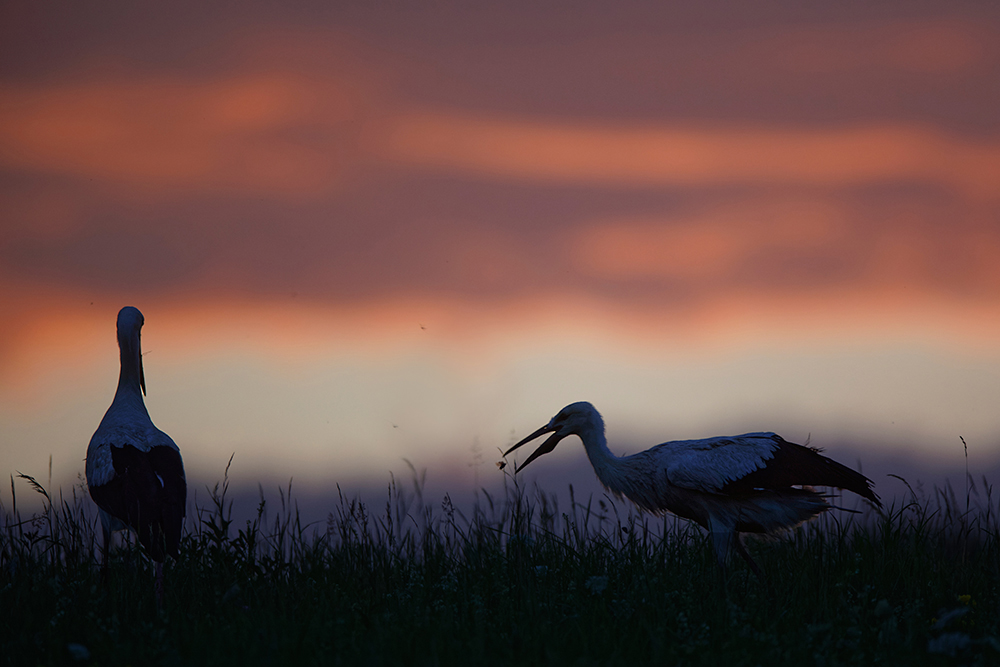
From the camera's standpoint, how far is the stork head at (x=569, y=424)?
821 centimetres

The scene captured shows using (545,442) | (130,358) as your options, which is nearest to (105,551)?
(130,358)

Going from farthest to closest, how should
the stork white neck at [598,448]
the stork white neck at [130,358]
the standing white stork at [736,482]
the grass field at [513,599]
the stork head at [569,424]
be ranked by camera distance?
the stork head at [569,424], the stork white neck at [598,448], the stork white neck at [130,358], the standing white stork at [736,482], the grass field at [513,599]

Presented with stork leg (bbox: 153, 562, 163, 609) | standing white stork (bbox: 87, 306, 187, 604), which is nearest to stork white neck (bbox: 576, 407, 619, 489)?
standing white stork (bbox: 87, 306, 187, 604)

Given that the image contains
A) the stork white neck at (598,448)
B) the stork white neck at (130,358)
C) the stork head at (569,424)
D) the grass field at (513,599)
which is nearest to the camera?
the grass field at (513,599)

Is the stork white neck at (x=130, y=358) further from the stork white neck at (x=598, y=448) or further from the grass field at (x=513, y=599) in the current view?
the stork white neck at (x=598, y=448)

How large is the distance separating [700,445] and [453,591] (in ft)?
9.26

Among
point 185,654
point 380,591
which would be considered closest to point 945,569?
point 380,591

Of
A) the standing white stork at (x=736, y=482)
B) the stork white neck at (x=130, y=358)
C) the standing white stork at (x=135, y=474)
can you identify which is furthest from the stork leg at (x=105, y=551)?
the standing white stork at (x=736, y=482)

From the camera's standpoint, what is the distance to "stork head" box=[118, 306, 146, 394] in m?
7.71

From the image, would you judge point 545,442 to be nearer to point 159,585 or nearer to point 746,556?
point 746,556

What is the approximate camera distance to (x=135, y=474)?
21.6 feet

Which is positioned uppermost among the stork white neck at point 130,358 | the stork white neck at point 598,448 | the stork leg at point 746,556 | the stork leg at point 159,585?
the stork white neck at point 130,358

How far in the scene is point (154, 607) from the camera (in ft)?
18.4

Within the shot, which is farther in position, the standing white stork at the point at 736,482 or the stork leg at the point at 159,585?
the standing white stork at the point at 736,482
